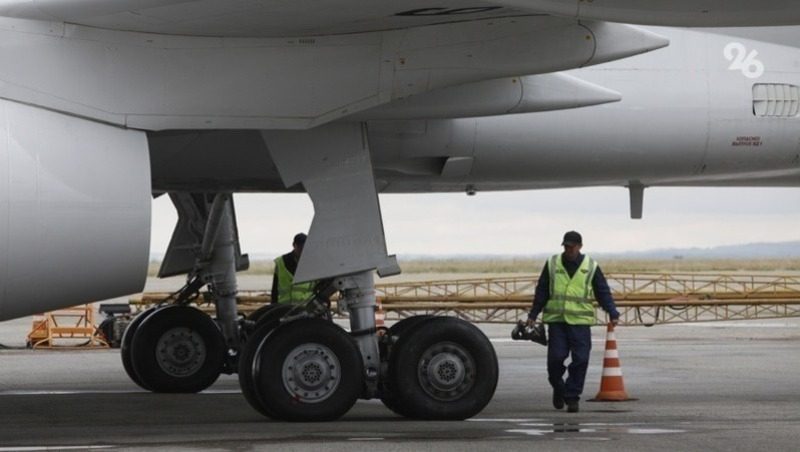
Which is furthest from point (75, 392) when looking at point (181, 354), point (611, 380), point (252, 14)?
point (252, 14)

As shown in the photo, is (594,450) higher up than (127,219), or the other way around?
(127,219)

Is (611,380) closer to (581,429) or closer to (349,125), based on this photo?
(581,429)

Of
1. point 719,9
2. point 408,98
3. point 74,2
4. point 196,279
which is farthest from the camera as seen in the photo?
point 196,279

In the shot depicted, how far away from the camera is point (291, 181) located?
1296 cm

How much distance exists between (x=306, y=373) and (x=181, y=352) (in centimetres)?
370

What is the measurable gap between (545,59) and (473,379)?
2685 millimetres

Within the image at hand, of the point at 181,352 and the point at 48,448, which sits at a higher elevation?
the point at 181,352

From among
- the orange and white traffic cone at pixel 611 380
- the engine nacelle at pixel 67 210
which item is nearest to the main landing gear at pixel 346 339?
the engine nacelle at pixel 67 210

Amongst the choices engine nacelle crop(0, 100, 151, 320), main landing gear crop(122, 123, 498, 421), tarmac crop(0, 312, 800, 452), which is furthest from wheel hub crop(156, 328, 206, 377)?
engine nacelle crop(0, 100, 151, 320)

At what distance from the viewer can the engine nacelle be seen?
11.2 m

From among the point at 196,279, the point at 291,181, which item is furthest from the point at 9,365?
the point at 291,181

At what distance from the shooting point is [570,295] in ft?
45.8

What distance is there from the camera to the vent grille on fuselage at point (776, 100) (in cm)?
1459

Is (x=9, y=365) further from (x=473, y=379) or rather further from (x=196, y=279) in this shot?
(x=473, y=379)
